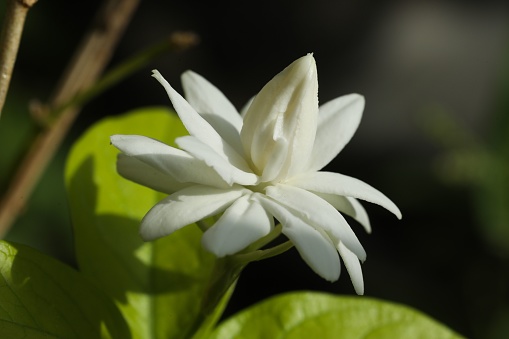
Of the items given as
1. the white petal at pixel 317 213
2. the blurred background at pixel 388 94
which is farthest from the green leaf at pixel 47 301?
the blurred background at pixel 388 94

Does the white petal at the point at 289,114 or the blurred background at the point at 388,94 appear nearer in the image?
the white petal at the point at 289,114

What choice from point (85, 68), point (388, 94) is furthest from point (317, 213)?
point (388, 94)

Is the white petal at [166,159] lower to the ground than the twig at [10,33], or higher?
lower

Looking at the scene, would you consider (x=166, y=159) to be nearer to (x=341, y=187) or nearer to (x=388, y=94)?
(x=341, y=187)

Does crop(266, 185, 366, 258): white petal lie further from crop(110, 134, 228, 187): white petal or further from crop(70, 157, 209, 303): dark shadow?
crop(70, 157, 209, 303): dark shadow

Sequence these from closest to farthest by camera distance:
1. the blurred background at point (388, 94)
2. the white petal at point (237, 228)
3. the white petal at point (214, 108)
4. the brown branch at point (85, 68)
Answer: the white petal at point (237, 228), the white petal at point (214, 108), the brown branch at point (85, 68), the blurred background at point (388, 94)

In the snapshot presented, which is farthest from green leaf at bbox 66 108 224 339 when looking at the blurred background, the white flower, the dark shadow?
the blurred background

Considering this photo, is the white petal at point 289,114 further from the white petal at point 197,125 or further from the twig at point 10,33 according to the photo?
the twig at point 10,33

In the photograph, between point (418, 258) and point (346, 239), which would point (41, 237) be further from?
point (346, 239)
